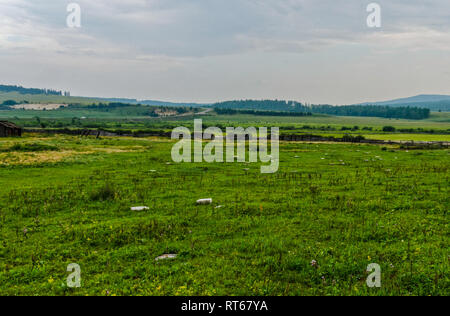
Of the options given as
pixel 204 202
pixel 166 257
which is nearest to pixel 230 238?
pixel 166 257

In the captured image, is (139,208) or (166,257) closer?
(166,257)

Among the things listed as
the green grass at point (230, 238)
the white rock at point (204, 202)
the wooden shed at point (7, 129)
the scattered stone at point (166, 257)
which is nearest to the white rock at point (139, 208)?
the green grass at point (230, 238)

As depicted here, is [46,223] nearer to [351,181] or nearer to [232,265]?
[232,265]

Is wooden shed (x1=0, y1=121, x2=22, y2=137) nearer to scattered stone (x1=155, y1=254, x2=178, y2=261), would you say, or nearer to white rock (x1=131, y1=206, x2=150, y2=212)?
white rock (x1=131, y1=206, x2=150, y2=212)

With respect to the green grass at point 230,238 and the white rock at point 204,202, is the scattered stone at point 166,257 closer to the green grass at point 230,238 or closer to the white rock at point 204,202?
the green grass at point 230,238

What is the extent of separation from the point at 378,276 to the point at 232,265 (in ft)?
12.4

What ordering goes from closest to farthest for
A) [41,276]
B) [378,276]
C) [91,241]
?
[378,276] → [41,276] → [91,241]

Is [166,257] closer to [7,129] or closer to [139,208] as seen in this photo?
[139,208]

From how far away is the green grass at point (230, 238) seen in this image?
26.8 ft

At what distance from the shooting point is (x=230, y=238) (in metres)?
11.4

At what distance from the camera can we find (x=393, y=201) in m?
15.6

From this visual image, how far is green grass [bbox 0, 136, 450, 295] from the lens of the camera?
818 centimetres

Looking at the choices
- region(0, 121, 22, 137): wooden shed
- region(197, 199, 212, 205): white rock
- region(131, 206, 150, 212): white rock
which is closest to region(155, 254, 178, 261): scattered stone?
region(131, 206, 150, 212): white rock
